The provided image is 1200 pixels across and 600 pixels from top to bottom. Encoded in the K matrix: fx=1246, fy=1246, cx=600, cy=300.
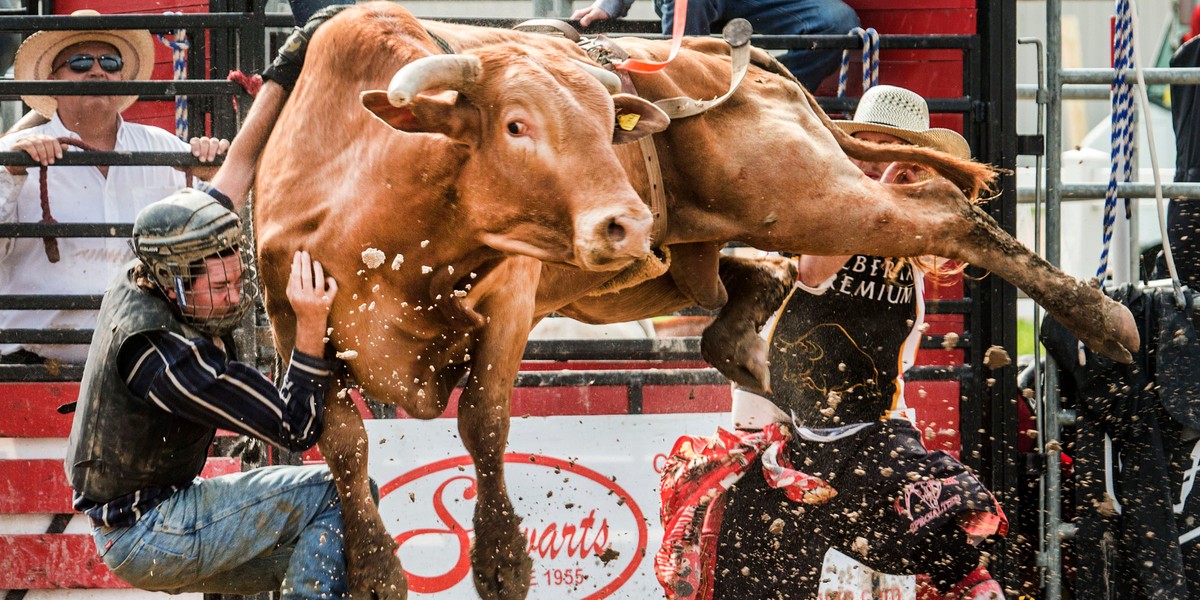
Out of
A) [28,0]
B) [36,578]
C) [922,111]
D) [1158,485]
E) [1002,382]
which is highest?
[28,0]

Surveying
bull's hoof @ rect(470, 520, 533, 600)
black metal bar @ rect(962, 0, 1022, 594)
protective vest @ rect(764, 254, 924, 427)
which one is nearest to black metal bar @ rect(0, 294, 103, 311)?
bull's hoof @ rect(470, 520, 533, 600)

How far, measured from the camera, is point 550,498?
4.66 meters

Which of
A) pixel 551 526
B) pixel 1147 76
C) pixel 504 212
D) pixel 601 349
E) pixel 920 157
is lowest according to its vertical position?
pixel 551 526

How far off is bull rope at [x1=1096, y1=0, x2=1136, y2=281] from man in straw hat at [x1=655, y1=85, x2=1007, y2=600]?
750mm

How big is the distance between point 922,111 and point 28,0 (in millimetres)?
3940

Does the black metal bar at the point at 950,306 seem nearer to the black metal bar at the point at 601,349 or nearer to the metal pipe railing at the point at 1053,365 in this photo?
the metal pipe railing at the point at 1053,365

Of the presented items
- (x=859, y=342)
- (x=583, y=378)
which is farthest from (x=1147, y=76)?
(x=583, y=378)

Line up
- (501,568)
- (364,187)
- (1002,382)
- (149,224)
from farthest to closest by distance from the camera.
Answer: (1002,382) < (501,568) < (364,187) < (149,224)

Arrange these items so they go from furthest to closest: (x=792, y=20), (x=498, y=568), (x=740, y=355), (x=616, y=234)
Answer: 1. (x=792, y=20)
2. (x=740, y=355)
3. (x=498, y=568)
4. (x=616, y=234)

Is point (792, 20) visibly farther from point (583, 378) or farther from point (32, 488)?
point (32, 488)

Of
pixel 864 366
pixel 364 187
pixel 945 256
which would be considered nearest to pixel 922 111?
pixel 945 256

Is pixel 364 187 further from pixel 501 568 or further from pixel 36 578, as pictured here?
pixel 36 578

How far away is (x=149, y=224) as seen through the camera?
3162 mm

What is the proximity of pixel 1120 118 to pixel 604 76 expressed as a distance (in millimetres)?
2454
